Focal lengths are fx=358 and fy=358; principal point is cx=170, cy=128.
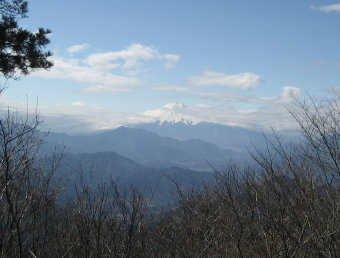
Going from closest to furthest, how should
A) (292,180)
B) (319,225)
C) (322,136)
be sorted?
(319,225) < (292,180) < (322,136)

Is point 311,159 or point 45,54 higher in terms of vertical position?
point 45,54

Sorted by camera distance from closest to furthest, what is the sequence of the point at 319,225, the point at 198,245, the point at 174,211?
the point at 319,225 < the point at 198,245 < the point at 174,211

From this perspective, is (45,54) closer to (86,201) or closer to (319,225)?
(86,201)

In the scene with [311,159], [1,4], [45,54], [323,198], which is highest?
[1,4]

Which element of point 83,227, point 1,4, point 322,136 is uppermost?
point 1,4

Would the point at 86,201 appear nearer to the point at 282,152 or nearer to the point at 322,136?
the point at 282,152

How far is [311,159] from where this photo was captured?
11.8m

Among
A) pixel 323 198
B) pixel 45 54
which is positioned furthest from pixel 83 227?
pixel 323 198

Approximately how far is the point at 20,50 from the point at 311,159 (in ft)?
33.2

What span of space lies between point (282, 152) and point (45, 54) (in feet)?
27.5

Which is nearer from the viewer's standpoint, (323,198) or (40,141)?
(40,141)

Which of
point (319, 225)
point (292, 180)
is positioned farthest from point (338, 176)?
point (319, 225)

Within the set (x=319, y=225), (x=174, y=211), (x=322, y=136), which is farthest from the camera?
(x=174, y=211)

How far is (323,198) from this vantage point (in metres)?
10.6
